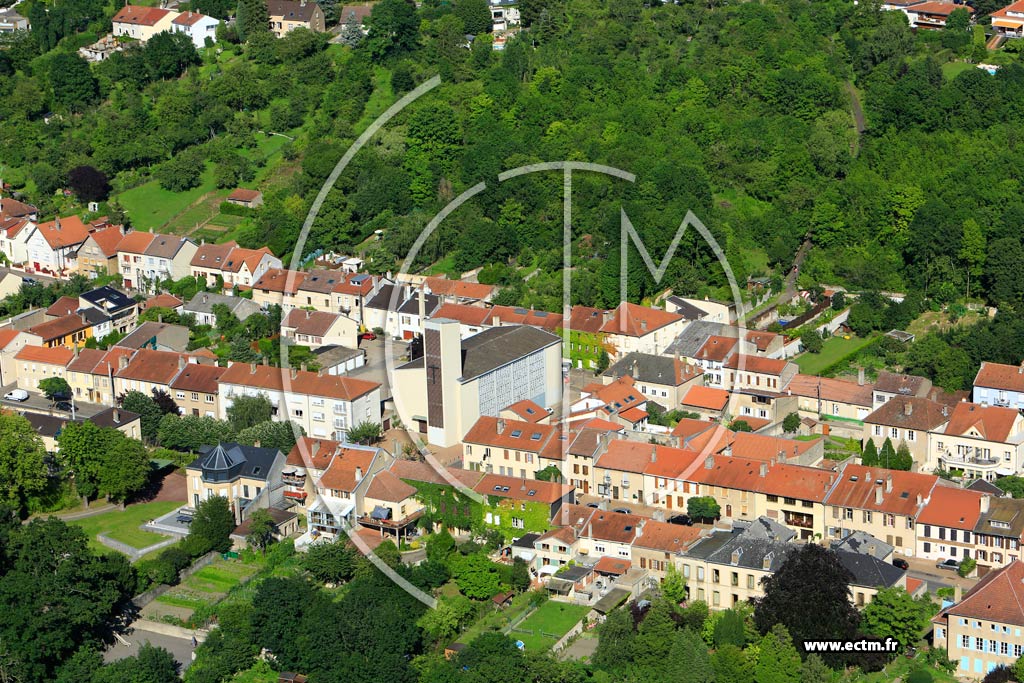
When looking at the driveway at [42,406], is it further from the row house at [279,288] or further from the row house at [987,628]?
the row house at [987,628]

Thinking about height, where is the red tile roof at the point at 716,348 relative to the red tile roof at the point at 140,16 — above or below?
below

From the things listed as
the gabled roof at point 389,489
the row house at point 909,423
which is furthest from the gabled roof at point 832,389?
the gabled roof at point 389,489

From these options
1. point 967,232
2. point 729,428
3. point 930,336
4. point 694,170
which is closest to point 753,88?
point 694,170

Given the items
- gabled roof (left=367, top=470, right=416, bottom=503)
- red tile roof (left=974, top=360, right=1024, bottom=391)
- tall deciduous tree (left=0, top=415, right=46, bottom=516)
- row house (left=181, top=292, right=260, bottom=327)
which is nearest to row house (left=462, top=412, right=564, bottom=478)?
gabled roof (left=367, top=470, right=416, bottom=503)

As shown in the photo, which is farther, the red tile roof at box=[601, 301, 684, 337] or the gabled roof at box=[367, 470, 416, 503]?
the red tile roof at box=[601, 301, 684, 337]

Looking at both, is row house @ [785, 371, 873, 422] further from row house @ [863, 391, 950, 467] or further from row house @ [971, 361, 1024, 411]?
row house @ [971, 361, 1024, 411]

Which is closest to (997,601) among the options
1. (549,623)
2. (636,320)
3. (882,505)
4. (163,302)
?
(882,505)

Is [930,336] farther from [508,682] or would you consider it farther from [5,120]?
[5,120]
